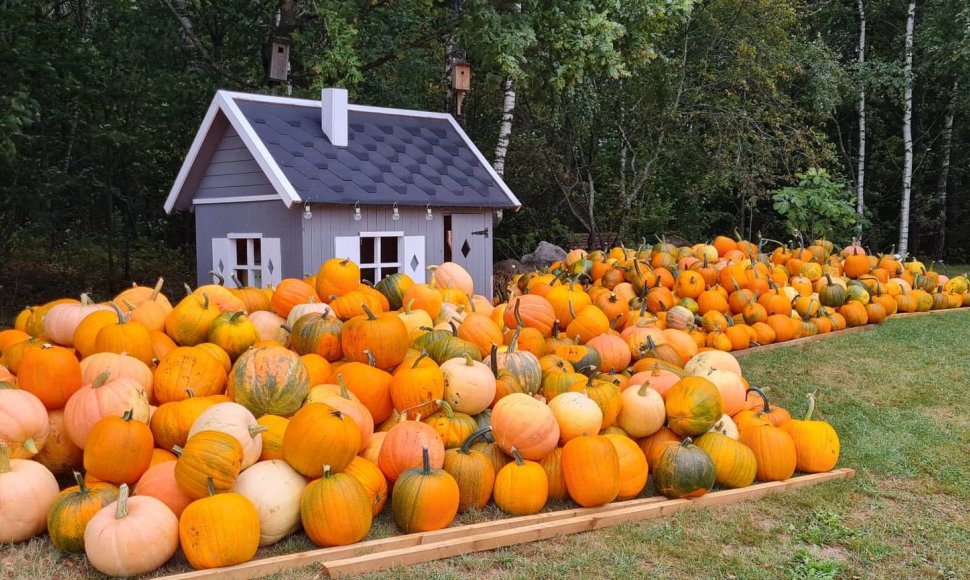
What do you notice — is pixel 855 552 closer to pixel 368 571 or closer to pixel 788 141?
pixel 368 571

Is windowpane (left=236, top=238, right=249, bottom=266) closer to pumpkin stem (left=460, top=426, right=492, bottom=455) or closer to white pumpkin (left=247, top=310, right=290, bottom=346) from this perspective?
white pumpkin (left=247, top=310, right=290, bottom=346)

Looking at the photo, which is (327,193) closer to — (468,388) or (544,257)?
(468,388)

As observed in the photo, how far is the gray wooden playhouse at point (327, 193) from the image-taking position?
7.48 m

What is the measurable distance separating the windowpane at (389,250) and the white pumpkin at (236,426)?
183 inches

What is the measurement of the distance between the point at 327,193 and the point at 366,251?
0.96 metres

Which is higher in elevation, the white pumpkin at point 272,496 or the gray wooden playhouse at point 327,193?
the gray wooden playhouse at point 327,193

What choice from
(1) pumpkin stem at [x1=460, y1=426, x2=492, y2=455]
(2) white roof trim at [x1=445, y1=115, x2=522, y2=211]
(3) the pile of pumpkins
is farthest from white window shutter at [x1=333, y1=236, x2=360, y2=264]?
(1) pumpkin stem at [x1=460, y1=426, x2=492, y2=455]

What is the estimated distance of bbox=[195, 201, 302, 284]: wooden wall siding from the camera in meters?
7.46

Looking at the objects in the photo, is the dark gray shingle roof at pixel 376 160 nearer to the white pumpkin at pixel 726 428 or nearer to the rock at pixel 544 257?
the rock at pixel 544 257

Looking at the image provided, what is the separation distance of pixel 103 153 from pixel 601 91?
8.94m

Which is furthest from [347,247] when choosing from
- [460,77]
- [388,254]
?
[460,77]

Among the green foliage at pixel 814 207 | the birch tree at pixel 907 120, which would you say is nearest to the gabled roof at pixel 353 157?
the green foliage at pixel 814 207

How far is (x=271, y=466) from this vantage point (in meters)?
3.61

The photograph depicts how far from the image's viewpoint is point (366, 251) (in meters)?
8.12
